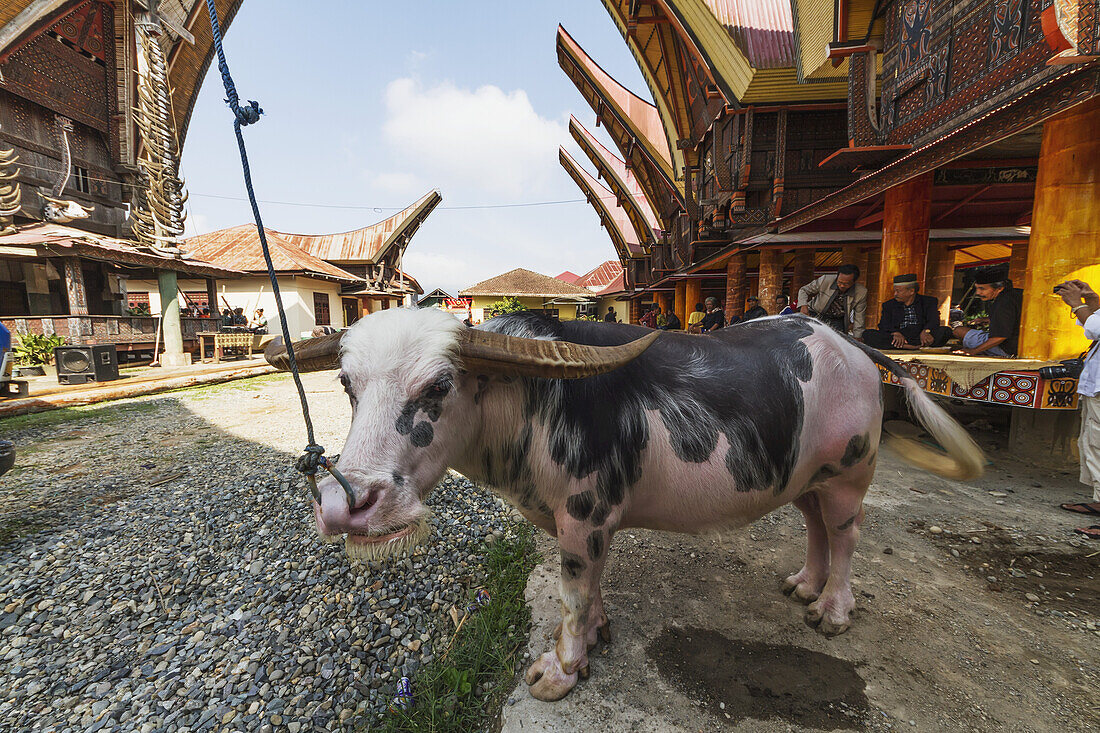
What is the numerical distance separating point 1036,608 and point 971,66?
5.93 meters

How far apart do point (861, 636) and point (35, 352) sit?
1763 centimetres

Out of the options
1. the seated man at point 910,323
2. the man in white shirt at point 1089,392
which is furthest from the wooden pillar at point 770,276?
the man in white shirt at point 1089,392

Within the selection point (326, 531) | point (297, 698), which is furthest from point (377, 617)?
point (326, 531)

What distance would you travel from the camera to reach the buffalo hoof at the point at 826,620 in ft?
7.14

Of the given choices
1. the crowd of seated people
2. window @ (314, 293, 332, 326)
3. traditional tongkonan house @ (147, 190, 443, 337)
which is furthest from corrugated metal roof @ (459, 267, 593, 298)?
the crowd of seated people

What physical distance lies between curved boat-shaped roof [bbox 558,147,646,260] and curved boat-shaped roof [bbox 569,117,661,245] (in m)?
0.98

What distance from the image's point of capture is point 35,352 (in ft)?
34.4

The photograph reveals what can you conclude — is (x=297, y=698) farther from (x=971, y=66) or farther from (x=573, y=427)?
(x=971, y=66)

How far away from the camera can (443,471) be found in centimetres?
160

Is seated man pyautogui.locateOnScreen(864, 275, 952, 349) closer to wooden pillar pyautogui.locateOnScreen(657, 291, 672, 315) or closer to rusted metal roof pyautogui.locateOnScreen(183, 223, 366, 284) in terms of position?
wooden pillar pyautogui.locateOnScreen(657, 291, 672, 315)

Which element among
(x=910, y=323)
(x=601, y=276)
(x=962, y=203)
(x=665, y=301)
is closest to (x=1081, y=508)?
(x=910, y=323)

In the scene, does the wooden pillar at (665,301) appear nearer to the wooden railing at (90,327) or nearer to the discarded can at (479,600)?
the wooden railing at (90,327)

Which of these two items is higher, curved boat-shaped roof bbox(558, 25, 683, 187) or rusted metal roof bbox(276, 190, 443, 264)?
curved boat-shaped roof bbox(558, 25, 683, 187)

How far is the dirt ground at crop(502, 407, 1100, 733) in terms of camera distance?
5.70 ft
